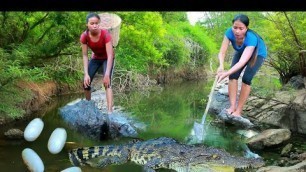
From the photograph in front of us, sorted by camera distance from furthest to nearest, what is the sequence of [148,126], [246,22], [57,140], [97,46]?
[148,126] → [57,140] → [97,46] → [246,22]

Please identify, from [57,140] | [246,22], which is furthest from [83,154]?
[246,22]

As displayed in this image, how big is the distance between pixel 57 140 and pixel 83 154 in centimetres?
44

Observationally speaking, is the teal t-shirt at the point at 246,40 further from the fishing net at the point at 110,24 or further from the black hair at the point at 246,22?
the fishing net at the point at 110,24

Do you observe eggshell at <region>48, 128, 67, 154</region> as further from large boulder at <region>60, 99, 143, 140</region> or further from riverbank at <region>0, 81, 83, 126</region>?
riverbank at <region>0, 81, 83, 126</region>

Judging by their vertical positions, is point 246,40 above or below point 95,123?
above

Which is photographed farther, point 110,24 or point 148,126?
point 148,126

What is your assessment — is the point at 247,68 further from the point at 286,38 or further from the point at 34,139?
the point at 34,139

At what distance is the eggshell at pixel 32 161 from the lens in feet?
11.7

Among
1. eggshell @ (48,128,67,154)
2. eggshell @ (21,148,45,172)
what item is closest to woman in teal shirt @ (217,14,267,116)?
eggshell @ (21,148,45,172)

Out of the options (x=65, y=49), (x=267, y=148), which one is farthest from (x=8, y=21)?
(x=267, y=148)

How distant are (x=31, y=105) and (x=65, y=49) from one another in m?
0.85

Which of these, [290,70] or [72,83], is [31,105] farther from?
[290,70]

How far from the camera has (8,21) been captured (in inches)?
203

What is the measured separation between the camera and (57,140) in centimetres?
423
